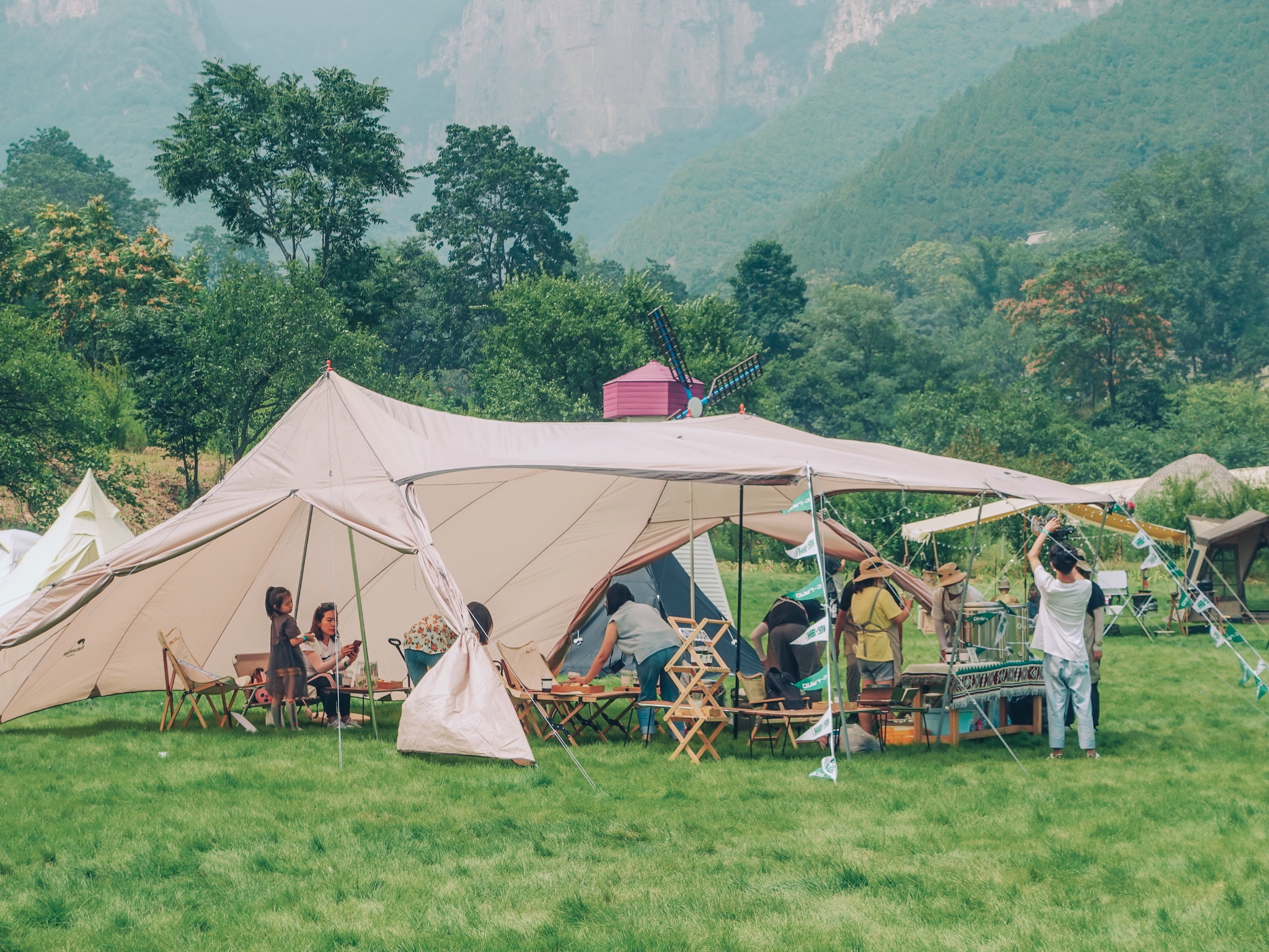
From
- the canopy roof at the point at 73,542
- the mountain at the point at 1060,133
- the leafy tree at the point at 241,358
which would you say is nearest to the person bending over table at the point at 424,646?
the canopy roof at the point at 73,542

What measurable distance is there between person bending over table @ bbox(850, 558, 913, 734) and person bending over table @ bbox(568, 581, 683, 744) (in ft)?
4.34

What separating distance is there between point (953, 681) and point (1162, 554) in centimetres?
183

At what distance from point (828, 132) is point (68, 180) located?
368 ft

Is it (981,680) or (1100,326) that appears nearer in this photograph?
(981,680)

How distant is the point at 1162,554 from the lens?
31.6 ft

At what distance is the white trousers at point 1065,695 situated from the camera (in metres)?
8.77

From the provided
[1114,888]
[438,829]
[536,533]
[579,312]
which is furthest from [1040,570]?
[579,312]

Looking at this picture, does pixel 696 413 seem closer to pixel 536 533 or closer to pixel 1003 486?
pixel 536 533

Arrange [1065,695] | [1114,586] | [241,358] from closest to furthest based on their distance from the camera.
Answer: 1. [1065,695]
2. [1114,586]
3. [241,358]

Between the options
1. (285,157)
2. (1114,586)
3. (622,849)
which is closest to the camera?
(622,849)

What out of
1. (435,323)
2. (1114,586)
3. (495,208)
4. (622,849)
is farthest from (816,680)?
(495,208)

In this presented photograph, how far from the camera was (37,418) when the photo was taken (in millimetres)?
22953

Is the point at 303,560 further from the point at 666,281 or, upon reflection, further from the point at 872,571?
the point at 666,281

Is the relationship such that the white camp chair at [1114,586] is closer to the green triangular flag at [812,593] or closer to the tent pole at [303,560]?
the green triangular flag at [812,593]
